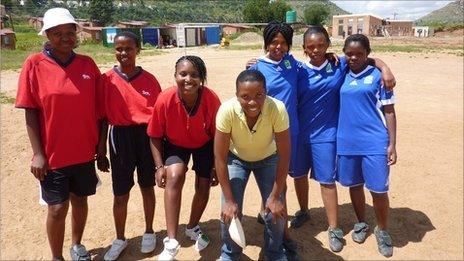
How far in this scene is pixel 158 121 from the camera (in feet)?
10.1

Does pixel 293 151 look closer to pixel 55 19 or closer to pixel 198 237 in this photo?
pixel 198 237

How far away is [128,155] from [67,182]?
1.64ft

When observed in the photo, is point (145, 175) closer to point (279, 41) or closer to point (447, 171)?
point (279, 41)

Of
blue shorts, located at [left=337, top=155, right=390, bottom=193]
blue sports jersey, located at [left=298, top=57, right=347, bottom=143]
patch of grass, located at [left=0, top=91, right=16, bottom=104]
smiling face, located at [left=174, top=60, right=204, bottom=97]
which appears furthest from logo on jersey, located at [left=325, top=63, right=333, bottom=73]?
patch of grass, located at [left=0, top=91, right=16, bottom=104]

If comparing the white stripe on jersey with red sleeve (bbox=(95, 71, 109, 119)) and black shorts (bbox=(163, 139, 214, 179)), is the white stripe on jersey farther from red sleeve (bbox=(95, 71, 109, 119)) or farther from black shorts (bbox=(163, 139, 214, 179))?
red sleeve (bbox=(95, 71, 109, 119))

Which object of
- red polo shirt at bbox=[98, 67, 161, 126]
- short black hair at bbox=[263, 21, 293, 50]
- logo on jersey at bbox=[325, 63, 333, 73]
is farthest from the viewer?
logo on jersey at bbox=[325, 63, 333, 73]

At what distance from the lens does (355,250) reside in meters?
3.57

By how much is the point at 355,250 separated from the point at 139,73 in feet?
7.94

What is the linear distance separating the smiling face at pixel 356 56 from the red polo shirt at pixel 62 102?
2.09 meters

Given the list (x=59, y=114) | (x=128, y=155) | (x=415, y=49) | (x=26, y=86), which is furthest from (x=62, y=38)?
(x=415, y=49)

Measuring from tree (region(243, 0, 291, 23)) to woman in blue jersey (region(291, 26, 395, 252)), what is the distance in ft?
212

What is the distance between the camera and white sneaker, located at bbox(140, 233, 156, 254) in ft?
11.3

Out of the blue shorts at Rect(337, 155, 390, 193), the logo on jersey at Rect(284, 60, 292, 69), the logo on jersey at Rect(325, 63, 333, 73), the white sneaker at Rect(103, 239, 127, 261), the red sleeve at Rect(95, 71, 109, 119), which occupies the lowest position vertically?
the white sneaker at Rect(103, 239, 127, 261)

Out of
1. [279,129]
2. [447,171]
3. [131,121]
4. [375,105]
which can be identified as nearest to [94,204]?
[131,121]
